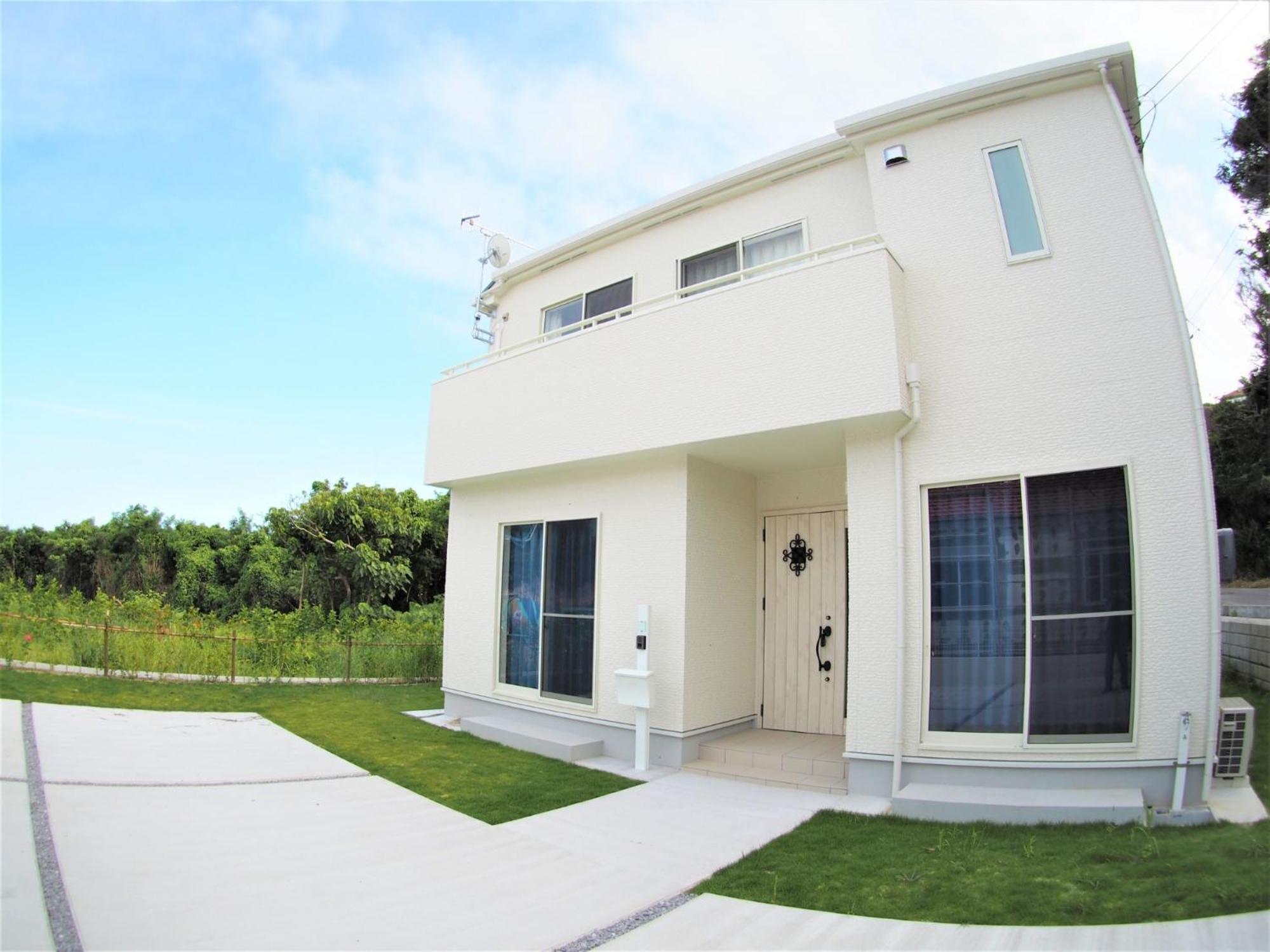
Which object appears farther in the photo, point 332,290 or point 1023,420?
point 332,290

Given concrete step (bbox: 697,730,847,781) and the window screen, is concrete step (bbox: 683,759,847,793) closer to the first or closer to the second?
concrete step (bbox: 697,730,847,781)

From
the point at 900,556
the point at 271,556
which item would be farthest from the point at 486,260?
the point at 271,556

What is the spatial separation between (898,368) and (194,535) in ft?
86.7

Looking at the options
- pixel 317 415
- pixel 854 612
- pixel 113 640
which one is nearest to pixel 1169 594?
pixel 854 612

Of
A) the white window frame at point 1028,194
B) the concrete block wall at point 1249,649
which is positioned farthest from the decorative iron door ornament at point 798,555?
the concrete block wall at point 1249,649

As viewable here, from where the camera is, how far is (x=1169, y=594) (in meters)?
→ 5.27

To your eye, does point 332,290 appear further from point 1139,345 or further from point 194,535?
point 194,535

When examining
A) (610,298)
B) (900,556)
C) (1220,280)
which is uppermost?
(1220,280)

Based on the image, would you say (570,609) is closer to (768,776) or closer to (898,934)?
(768,776)

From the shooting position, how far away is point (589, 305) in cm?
995

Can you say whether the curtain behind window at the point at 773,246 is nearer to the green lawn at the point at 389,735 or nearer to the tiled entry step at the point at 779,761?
the tiled entry step at the point at 779,761

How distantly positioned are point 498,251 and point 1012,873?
34.2 feet

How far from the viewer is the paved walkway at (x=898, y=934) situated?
3055 mm

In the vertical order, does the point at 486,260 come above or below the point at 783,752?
above
